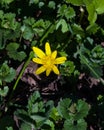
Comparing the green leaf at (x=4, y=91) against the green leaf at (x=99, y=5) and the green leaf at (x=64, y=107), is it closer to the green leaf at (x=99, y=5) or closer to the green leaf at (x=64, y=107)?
the green leaf at (x=64, y=107)

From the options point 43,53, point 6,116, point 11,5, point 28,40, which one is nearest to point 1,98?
point 6,116

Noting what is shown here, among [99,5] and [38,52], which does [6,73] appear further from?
[99,5]

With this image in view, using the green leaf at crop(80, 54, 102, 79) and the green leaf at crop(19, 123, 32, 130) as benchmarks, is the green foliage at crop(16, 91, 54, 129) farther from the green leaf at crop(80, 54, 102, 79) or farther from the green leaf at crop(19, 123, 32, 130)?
the green leaf at crop(80, 54, 102, 79)

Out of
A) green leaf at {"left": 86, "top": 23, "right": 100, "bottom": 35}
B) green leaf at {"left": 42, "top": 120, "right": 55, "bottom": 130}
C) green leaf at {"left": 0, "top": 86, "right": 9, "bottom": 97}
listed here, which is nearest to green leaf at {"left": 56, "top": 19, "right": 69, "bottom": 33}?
green leaf at {"left": 86, "top": 23, "right": 100, "bottom": 35}

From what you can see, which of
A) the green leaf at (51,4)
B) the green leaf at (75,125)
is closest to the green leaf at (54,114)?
the green leaf at (75,125)

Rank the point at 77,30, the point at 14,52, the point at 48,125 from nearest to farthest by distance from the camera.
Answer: the point at 48,125
the point at 14,52
the point at 77,30

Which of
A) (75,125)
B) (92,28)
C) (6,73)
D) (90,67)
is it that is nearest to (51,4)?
(92,28)
